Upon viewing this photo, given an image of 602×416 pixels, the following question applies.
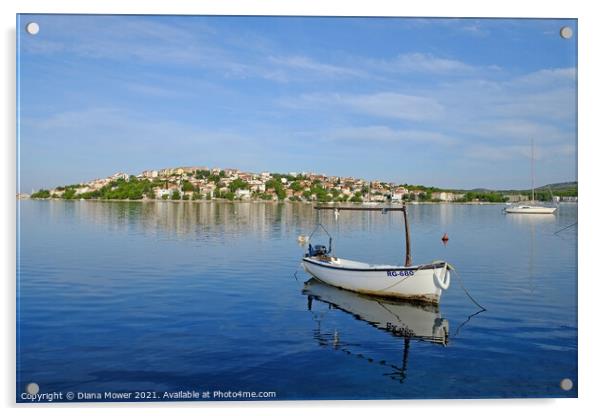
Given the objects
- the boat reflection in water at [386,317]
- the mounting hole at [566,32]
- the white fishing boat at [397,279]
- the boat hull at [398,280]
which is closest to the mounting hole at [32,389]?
the boat reflection in water at [386,317]

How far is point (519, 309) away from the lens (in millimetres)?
10109

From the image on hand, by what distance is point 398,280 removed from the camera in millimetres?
11219

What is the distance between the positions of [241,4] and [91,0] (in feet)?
4.95

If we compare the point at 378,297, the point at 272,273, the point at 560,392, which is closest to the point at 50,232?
the point at 272,273

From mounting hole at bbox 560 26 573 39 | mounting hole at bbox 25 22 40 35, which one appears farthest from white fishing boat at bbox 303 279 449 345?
mounting hole at bbox 25 22 40 35

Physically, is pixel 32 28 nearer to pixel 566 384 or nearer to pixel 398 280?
pixel 566 384

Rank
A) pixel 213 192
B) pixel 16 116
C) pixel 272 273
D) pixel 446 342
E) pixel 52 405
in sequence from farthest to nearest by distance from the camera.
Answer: pixel 213 192
pixel 272 273
pixel 446 342
pixel 16 116
pixel 52 405

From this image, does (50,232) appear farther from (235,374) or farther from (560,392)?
(560,392)

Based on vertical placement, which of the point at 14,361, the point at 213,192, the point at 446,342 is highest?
the point at 213,192

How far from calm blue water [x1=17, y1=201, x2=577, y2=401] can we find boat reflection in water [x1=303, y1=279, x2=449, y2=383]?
0.05 m

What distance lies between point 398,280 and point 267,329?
12.4 feet

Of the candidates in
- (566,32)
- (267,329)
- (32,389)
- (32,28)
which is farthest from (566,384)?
(32,28)

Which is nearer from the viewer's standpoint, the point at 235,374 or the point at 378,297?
the point at 235,374
